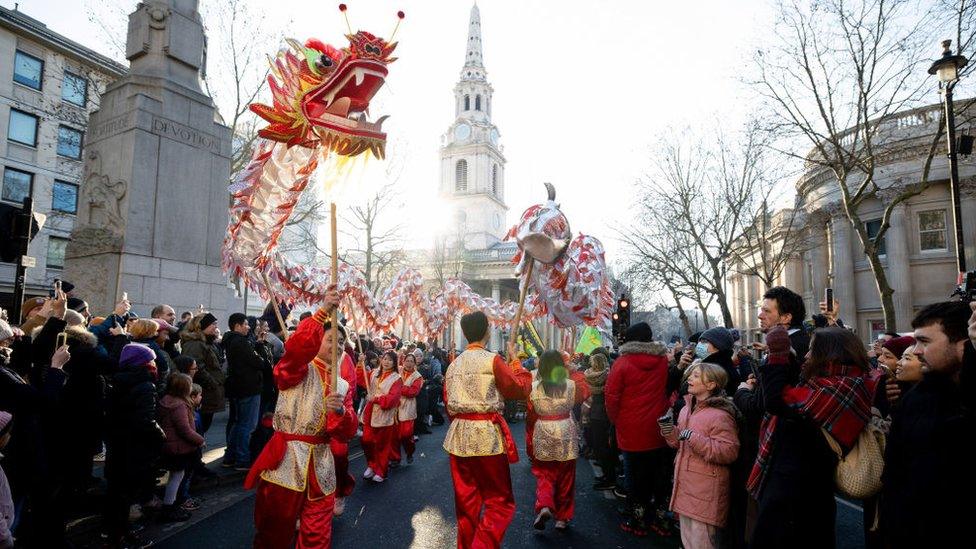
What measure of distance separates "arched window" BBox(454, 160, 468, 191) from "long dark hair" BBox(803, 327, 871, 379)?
6759 centimetres

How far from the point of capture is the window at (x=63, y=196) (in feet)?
98.5

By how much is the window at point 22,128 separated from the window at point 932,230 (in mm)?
44107

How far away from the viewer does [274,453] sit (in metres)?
3.83

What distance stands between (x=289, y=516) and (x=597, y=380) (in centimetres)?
553

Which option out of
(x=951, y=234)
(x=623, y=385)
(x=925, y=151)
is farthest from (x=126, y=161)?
(x=951, y=234)

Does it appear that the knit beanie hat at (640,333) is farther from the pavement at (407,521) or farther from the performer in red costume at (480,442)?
the pavement at (407,521)

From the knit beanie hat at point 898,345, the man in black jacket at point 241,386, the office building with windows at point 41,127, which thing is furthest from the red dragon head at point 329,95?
the office building with windows at point 41,127

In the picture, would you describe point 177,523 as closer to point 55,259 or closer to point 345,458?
point 345,458

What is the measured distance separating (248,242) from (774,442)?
13.9 feet

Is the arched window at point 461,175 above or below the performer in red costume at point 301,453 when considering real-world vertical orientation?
above

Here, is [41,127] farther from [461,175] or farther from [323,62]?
[461,175]

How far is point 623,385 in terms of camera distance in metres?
6.03

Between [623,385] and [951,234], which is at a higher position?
[951,234]

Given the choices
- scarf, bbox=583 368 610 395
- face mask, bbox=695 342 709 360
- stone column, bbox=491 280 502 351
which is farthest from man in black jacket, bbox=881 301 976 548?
stone column, bbox=491 280 502 351
